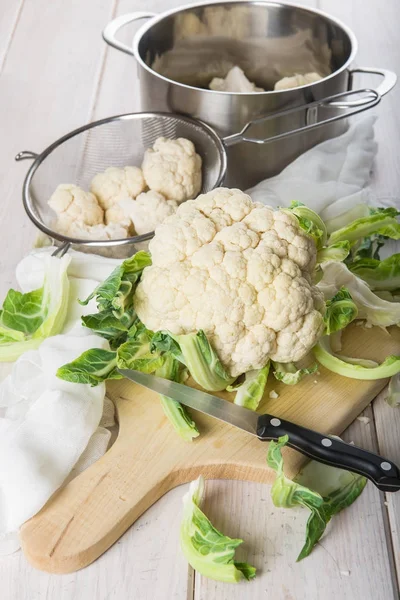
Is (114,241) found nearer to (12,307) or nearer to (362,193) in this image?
(12,307)

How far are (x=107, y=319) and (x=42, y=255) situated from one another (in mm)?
274

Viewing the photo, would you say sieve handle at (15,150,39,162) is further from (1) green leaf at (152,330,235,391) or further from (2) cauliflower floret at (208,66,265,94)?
(1) green leaf at (152,330,235,391)

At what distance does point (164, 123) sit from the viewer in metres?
1.79

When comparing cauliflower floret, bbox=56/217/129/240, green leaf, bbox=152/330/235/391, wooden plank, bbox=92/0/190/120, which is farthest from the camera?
wooden plank, bbox=92/0/190/120

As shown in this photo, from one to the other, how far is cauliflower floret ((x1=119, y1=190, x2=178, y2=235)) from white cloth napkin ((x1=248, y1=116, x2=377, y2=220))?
20 centimetres

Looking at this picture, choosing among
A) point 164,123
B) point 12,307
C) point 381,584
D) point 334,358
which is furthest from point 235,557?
point 164,123

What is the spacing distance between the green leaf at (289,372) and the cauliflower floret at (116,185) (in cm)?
61

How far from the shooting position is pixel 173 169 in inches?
67.2

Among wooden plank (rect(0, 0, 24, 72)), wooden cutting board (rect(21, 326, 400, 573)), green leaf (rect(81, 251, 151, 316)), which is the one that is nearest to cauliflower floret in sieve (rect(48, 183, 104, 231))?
green leaf (rect(81, 251, 151, 316))

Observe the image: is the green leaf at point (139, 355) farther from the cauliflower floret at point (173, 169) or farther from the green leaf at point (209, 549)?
the cauliflower floret at point (173, 169)

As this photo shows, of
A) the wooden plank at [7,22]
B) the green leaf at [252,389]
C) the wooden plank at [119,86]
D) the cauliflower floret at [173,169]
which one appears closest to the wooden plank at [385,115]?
the green leaf at [252,389]

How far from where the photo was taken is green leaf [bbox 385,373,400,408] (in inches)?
50.8

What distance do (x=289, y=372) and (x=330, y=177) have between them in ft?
2.10

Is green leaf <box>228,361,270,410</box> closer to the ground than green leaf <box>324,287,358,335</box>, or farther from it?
closer to the ground
